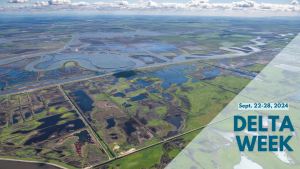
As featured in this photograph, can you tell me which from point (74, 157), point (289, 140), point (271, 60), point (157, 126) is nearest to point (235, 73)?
point (271, 60)

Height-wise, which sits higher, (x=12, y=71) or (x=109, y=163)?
(x=12, y=71)

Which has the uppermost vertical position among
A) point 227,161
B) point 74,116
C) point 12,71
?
point 12,71

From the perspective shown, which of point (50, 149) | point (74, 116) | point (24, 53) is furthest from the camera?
point (24, 53)

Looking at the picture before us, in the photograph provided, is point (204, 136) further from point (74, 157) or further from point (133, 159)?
point (74, 157)

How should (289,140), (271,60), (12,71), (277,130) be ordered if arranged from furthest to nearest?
1. (271,60)
2. (12,71)
3. (277,130)
4. (289,140)

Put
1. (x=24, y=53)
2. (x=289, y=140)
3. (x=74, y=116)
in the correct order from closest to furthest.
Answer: (x=289, y=140)
(x=74, y=116)
(x=24, y=53)

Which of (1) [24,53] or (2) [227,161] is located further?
(1) [24,53]

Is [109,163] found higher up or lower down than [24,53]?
lower down

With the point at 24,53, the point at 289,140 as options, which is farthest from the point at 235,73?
the point at 24,53

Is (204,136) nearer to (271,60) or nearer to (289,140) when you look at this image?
(289,140)
